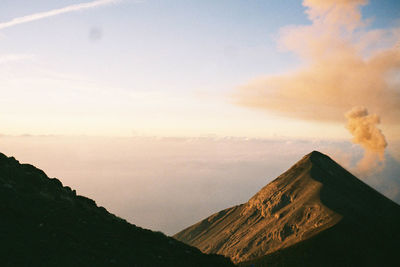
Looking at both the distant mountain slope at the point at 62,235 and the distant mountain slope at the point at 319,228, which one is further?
the distant mountain slope at the point at 319,228

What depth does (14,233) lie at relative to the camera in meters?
36.3

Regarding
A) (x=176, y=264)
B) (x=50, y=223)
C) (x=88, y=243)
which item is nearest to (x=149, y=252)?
(x=176, y=264)

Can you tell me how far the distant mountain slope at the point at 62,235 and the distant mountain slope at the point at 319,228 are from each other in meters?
68.6

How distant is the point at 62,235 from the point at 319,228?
119014 millimetres

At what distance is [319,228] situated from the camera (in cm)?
13200

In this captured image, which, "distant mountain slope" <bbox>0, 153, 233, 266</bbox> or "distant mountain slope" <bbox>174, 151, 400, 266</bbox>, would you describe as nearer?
"distant mountain slope" <bbox>0, 153, 233, 266</bbox>

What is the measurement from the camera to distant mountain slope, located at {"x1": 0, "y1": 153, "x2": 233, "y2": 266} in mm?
35031

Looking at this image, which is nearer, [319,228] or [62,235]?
[62,235]

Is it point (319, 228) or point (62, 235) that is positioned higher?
point (62, 235)

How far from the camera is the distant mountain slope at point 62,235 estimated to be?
115 ft

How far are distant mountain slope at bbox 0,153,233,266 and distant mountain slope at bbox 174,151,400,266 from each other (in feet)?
225

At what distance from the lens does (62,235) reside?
128ft

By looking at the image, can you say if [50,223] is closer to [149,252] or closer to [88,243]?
[88,243]

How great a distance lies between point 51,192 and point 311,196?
487ft
